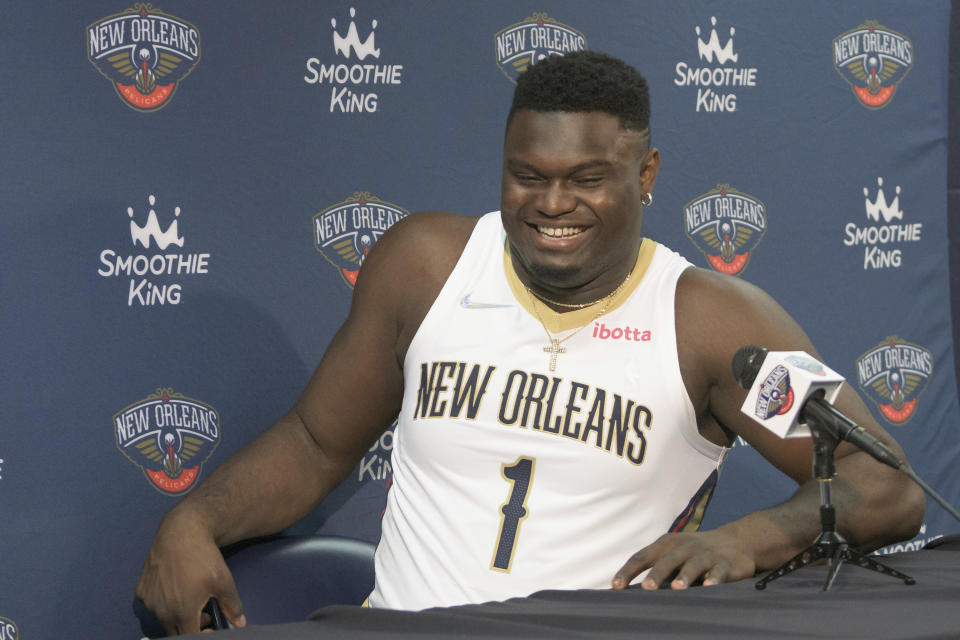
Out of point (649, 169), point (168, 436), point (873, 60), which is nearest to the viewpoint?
point (649, 169)

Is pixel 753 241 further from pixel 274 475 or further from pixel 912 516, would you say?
pixel 274 475

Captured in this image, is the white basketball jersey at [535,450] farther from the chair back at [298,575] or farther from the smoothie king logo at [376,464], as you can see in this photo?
the smoothie king logo at [376,464]

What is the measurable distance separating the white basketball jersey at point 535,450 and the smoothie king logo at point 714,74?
1092 mm

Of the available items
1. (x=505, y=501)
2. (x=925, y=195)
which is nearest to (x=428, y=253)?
(x=505, y=501)

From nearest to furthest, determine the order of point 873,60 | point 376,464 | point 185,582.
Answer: point 185,582 → point 376,464 → point 873,60

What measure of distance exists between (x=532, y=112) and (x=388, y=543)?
833 millimetres

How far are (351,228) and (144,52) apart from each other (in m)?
0.61

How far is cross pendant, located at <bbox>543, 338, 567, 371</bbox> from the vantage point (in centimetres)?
189

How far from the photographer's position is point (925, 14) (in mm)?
3197

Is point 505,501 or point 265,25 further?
point 265,25

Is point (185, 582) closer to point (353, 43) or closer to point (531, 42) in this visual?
point (353, 43)

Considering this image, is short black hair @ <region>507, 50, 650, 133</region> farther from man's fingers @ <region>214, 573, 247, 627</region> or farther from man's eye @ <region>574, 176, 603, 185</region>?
man's fingers @ <region>214, 573, 247, 627</region>

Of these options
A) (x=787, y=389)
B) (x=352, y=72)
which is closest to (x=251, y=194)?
(x=352, y=72)

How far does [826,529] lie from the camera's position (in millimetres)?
1354
